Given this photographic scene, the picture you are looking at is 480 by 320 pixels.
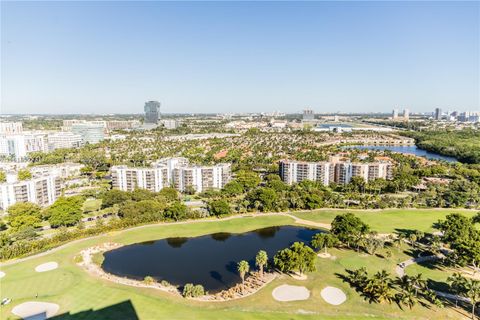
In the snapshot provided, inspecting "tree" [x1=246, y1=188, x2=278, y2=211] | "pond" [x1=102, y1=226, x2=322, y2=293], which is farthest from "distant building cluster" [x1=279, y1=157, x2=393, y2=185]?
"pond" [x1=102, y1=226, x2=322, y2=293]

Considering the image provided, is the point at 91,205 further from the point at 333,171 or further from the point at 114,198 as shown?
the point at 333,171

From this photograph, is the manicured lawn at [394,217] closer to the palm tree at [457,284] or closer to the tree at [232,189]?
the tree at [232,189]

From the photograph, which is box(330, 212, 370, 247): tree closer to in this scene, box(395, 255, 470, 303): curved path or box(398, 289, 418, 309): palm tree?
box(395, 255, 470, 303): curved path

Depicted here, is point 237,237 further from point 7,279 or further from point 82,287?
point 7,279

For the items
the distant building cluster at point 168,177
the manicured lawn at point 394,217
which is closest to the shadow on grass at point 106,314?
the manicured lawn at point 394,217

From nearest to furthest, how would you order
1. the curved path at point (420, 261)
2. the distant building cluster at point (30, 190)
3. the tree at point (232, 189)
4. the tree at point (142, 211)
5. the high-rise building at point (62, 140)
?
1. the curved path at point (420, 261)
2. the tree at point (142, 211)
3. the distant building cluster at point (30, 190)
4. the tree at point (232, 189)
5. the high-rise building at point (62, 140)
